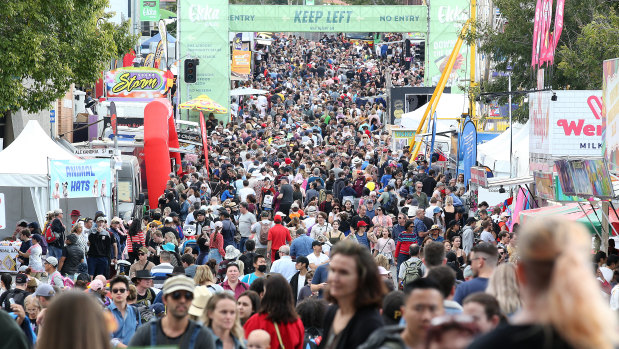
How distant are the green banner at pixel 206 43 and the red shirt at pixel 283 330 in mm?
34310

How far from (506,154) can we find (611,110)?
8.91 meters

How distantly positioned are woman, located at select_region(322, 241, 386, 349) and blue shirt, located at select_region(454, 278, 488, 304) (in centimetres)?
199

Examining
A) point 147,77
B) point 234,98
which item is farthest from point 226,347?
point 234,98

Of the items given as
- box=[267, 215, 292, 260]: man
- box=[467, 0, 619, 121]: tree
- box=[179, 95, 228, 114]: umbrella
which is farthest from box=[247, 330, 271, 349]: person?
box=[179, 95, 228, 114]: umbrella

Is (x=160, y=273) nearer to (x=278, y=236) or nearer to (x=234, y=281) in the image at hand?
(x=234, y=281)

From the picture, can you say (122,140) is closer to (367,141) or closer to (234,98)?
(367,141)

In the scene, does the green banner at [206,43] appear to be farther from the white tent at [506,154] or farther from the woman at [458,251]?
the woman at [458,251]

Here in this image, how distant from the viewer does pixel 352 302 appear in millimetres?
4871

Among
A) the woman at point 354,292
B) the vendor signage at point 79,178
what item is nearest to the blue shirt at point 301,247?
the vendor signage at point 79,178

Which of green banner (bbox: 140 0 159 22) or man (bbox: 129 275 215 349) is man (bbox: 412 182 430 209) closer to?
man (bbox: 129 275 215 349)

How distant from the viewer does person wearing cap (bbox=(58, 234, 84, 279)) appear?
1527cm

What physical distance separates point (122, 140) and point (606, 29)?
1598 centimetres

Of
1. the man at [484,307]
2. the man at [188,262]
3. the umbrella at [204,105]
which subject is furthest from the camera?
the umbrella at [204,105]

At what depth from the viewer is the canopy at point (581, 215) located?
14.5 m
